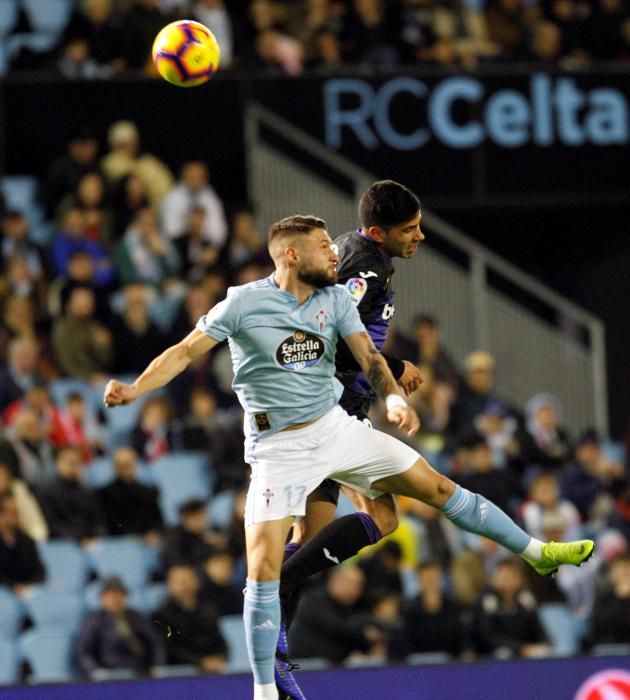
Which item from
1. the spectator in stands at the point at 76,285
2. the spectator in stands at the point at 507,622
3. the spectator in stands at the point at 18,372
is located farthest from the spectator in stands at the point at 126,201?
the spectator in stands at the point at 507,622

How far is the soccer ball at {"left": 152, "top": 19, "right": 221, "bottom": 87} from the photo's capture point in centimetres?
799

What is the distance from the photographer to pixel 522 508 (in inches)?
502

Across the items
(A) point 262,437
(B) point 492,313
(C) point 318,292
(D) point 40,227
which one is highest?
(C) point 318,292

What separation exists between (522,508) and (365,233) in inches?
225

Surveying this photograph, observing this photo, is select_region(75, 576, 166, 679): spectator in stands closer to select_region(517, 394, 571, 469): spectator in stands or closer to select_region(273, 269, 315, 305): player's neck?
select_region(517, 394, 571, 469): spectator in stands

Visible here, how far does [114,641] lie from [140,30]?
6.07 metres

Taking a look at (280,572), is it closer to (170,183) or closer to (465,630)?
(465,630)

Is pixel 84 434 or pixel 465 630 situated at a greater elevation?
pixel 84 434

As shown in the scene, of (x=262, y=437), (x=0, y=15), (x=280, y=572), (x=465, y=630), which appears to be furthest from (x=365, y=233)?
(x=0, y=15)

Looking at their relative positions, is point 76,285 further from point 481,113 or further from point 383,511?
point 383,511

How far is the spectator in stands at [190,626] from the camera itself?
1093 centimetres

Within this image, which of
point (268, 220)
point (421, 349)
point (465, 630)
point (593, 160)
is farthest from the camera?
point (593, 160)

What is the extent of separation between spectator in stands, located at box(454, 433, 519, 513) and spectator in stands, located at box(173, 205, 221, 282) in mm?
2693

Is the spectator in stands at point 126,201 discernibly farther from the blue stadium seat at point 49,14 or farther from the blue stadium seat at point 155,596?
the blue stadium seat at point 155,596
